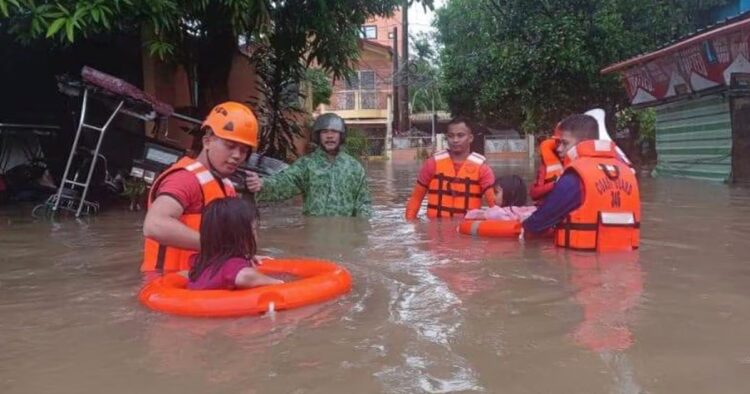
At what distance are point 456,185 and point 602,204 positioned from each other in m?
2.15

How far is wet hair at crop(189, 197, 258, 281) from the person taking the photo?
145 inches

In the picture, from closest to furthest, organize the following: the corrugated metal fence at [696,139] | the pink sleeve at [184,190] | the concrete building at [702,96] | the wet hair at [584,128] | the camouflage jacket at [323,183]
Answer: the pink sleeve at [184,190] < the wet hair at [584,128] < the camouflage jacket at [323,183] < the concrete building at [702,96] < the corrugated metal fence at [696,139]

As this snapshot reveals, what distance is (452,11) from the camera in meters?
27.5

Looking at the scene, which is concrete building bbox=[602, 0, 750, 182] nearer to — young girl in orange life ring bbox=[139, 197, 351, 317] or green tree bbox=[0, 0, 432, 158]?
green tree bbox=[0, 0, 432, 158]

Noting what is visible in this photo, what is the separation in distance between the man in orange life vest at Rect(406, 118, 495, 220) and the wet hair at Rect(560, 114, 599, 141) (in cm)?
156

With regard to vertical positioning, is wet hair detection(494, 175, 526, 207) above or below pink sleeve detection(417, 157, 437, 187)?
below

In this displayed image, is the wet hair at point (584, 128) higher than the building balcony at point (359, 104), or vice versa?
the building balcony at point (359, 104)

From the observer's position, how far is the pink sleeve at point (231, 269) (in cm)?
381

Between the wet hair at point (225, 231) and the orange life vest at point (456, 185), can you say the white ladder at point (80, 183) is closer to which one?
the orange life vest at point (456, 185)

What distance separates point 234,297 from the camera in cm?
360

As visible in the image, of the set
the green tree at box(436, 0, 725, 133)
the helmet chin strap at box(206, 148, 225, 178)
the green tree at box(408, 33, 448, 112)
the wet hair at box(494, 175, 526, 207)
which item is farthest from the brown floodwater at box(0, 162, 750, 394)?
the green tree at box(408, 33, 448, 112)

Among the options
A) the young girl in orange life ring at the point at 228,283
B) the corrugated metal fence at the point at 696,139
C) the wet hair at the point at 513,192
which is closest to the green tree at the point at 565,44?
the corrugated metal fence at the point at 696,139

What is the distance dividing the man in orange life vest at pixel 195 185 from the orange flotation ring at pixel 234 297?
240mm

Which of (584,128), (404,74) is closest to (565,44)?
(584,128)
